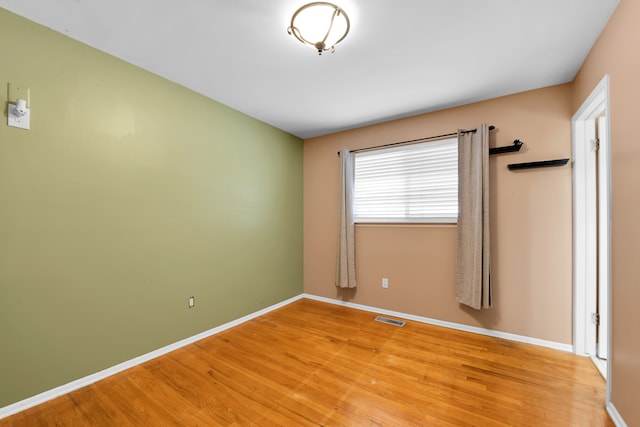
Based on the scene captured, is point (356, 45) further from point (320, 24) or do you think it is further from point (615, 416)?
point (615, 416)

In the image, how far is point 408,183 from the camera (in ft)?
10.8

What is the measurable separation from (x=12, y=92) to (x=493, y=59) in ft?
11.3

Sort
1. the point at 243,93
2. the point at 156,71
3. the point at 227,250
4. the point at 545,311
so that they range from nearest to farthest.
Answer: the point at 156,71 → the point at 545,311 → the point at 243,93 → the point at 227,250

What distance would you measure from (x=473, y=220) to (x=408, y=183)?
862mm

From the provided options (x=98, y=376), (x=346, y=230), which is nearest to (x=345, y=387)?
(x=98, y=376)

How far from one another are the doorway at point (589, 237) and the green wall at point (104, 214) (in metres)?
3.37

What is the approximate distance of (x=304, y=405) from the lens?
1.73m

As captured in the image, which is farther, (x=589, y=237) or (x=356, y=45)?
(x=589, y=237)

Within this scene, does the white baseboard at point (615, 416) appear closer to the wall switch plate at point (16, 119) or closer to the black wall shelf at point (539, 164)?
the black wall shelf at point (539, 164)

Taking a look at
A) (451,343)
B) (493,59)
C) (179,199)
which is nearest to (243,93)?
(179,199)

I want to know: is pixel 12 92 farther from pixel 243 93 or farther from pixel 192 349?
pixel 192 349

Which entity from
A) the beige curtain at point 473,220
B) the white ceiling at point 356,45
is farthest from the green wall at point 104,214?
the beige curtain at point 473,220

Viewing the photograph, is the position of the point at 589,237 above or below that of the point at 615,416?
above

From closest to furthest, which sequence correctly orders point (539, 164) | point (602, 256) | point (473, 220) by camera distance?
point (602, 256) → point (539, 164) → point (473, 220)
